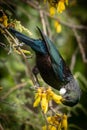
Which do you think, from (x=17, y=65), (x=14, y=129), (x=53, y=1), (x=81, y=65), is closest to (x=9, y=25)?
(x=53, y=1)

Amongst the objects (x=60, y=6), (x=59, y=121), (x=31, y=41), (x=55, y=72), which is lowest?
(x=59, y=121)

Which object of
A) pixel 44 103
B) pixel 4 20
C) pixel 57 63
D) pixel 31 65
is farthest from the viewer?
pixel 31 65

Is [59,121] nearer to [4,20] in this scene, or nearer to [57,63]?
[57,63]

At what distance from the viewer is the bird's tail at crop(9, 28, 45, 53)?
3109mm

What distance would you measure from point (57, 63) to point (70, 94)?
0.90ft

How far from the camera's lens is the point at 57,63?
332 centimetres

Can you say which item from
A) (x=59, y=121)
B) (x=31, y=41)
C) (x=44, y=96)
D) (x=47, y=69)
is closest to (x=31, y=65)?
(x=47, y=69)

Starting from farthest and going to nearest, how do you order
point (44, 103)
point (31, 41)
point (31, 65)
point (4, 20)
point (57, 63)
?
point (31, 65) → point (57, 63) → point (31, 41) → point (4, 20) → point (44, 103)

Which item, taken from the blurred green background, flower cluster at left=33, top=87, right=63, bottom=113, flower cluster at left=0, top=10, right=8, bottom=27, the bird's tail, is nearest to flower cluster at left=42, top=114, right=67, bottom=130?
flower cluster at left=33, top=87, right=63, bottom=113

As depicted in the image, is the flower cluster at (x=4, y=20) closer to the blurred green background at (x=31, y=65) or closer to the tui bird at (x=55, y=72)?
the blurred green background at (x=31, y=65)

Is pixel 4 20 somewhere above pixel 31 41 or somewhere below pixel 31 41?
above

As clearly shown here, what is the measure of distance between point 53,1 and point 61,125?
985mm

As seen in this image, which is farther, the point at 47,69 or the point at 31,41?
the point at 47,69

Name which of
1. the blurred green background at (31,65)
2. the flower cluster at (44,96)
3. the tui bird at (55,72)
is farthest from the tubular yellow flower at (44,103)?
the tui bird at (55,72)
